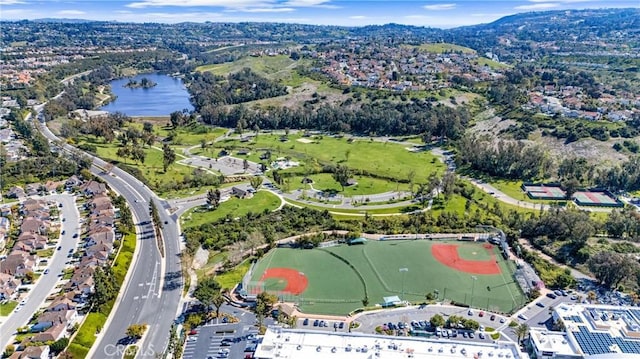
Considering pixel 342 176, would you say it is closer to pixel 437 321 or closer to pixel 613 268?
pixel 437 321

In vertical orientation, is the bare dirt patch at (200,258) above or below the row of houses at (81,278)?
below

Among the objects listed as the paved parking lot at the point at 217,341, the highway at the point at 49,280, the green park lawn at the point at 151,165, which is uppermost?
the green park lawn at the point at 151,165

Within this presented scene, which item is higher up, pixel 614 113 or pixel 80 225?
pixel 614 113

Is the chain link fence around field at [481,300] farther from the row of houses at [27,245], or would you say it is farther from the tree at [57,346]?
the row of houses at [27,245]

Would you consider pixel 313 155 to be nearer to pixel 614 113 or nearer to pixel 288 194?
pixel 288 194

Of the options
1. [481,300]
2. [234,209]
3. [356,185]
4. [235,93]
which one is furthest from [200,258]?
[235,93]

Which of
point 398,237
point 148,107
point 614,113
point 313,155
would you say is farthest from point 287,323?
point 148,107

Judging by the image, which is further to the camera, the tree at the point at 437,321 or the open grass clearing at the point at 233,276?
the open grass clearing at the point at 233,276

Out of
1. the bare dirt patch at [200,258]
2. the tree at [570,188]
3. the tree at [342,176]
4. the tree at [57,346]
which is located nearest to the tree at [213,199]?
the bare dirt patch at [200,258]
